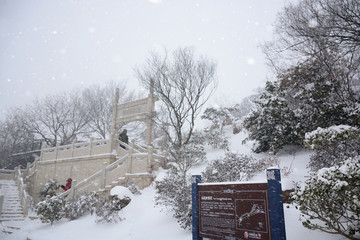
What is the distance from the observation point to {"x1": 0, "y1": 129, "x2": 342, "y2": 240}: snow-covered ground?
17.8ft

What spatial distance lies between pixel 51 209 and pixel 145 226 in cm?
646

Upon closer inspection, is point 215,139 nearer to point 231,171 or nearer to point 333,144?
point 231,171

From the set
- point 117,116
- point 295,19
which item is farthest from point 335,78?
point 117,116

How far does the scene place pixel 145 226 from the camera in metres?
8.07

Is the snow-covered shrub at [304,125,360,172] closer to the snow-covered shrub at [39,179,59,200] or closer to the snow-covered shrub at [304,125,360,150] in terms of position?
the snow-covered shrub at [304,125,360,150]

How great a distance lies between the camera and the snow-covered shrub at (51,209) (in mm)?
11469

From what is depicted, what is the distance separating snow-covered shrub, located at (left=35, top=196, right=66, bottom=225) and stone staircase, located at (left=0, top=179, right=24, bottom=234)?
2.26m

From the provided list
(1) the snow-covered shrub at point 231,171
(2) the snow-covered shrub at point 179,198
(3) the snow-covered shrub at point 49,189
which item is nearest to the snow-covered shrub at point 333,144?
(1) the snow-covered shrub at point 231,171

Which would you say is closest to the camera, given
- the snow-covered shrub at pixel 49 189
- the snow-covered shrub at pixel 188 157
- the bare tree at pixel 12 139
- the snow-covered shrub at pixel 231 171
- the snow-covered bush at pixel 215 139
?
the snow-covered shrub at pixel 231 171

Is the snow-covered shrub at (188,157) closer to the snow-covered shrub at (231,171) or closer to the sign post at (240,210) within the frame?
the snow-covered shrub at (231,171)

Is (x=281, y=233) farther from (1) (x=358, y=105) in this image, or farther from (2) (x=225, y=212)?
(1) (x=358, y=105)

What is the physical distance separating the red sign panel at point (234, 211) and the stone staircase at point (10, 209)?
42.0 ft

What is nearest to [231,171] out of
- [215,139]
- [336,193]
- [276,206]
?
[336,193]

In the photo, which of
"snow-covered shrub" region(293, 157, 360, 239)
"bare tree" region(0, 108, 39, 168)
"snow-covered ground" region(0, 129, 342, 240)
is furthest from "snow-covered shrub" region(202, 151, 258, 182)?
"bare tree" region(0, 108, 39, 168)
